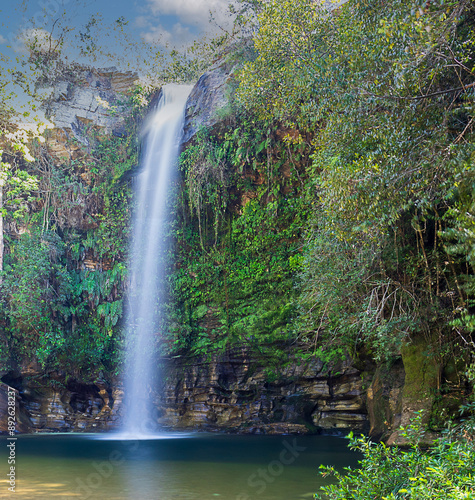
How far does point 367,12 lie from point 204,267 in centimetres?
1177

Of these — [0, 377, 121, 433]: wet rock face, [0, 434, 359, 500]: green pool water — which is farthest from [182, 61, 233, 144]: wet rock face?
[0, 434, 359, 500]: green pool water

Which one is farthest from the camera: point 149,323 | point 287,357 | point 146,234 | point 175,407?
point 146,234

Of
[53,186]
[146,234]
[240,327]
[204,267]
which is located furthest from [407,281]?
[53,186]

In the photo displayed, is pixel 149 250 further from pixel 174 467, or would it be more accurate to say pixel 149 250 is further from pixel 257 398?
pixel 174 467

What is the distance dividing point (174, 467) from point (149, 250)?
10675mm

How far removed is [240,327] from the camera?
15.8 metres

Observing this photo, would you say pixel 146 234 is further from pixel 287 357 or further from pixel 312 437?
pixel 312 437

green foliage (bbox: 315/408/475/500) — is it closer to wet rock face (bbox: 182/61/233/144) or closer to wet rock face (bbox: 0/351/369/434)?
wet rock face (bbox: 0/351/369/434)

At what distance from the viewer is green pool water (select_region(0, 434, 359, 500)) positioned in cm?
675

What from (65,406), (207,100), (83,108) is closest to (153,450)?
(65,406)

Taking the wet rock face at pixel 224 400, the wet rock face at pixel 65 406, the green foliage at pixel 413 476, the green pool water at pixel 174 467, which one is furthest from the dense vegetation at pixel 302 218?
the green pool water at pixel 174 467

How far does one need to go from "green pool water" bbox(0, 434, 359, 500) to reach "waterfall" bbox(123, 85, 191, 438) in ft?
11.7

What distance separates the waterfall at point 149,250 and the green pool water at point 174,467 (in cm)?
356

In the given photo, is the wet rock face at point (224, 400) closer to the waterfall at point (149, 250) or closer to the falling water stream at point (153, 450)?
the waterfall at point (149, 250)
